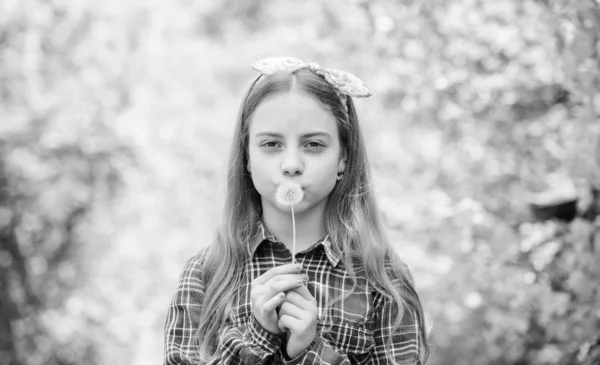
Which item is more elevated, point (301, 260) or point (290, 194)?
point (290, 194)

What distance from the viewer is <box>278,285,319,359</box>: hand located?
182cm

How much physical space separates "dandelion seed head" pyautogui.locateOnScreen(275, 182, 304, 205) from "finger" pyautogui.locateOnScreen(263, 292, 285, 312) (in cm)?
23

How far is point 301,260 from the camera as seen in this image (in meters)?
2.04

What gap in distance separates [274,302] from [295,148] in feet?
1.19

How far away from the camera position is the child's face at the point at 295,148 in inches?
76.5

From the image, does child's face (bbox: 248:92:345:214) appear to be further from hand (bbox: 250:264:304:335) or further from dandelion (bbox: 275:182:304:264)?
hand (bbox: 250:264:304:335)

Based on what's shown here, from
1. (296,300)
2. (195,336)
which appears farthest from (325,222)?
(195,336)

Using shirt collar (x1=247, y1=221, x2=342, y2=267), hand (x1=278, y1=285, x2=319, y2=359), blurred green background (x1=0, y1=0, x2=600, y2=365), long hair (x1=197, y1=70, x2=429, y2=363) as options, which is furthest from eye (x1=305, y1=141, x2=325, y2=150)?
blurred green background (x1=0, y1=0, x2=600, y2=365)

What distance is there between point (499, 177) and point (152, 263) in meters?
3.11

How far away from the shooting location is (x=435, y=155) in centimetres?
450

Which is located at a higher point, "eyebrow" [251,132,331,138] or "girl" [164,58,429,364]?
"eyebrow" [251,132,331,138]

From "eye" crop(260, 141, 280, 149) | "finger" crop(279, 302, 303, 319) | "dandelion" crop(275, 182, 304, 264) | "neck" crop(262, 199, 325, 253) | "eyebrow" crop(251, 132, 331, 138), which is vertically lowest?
"finger" crop(279, 302, 303, 319)

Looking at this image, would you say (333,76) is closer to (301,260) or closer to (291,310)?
A: (301,260)

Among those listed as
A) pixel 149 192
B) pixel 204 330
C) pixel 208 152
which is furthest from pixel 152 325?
pixel 204 330
